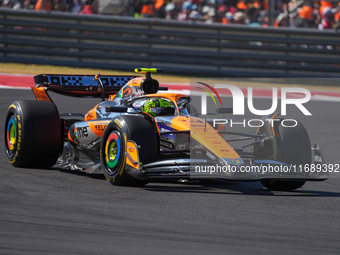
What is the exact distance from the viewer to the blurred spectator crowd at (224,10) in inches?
698

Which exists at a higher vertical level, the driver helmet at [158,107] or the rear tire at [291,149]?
the driver helmet at [158,107]

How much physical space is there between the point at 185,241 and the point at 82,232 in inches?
29.5

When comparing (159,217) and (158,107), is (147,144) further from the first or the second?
(159,217)

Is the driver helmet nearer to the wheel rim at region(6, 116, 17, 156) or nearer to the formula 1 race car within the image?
the formula 1 race car

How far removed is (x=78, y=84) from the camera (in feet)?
33.3

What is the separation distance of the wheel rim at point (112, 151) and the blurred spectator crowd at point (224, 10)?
10.2 metres

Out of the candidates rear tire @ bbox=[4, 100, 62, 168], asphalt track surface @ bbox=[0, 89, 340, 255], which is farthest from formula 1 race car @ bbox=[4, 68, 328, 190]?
asphalt track surface @ bbox=[0, 89, 340, 255]

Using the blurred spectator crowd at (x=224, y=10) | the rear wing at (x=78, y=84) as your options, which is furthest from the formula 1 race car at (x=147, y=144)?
the blurred spectator crowd at (x=224, y=10)

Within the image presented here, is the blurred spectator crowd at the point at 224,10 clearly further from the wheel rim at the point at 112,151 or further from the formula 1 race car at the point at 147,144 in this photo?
the wheel rim at the point at 112,151

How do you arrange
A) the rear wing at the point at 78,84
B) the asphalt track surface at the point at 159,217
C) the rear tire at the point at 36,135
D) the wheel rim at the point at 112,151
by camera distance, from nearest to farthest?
the asphalt track surface at the point at 159,217
the wheel rim at the point at 112,151
the rear tire at the point at 36,135
the rear wing at the point at 78,84

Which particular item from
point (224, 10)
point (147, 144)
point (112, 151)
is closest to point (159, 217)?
point (147, 144)

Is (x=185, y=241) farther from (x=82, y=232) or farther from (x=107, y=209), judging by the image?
(x=107, y=209)

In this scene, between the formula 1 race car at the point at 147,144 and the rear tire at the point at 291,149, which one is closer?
the formula 1 race car at the point at 147,144

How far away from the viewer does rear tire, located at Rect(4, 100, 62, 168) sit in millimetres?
8609
